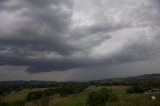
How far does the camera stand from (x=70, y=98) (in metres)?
144

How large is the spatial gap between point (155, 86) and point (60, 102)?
169 feet

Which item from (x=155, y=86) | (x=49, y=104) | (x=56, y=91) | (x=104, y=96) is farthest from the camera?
(x=56, y=91)

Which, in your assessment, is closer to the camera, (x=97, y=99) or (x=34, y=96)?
(x=97, y=99)

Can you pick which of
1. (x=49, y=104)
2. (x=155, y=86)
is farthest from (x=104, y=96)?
(x=155, y=86)

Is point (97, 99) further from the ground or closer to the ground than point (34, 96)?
closer to the ground

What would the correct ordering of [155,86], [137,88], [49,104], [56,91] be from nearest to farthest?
[49,104] → [137,88] → [155,86] → [56,91]

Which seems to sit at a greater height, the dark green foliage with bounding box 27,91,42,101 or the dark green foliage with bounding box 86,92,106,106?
the dark green foliage with bounding box 27,91,42,101

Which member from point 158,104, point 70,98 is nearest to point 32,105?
point 70,98

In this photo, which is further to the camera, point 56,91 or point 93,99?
point 56,91

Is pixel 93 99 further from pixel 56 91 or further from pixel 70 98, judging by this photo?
pixel 56 91

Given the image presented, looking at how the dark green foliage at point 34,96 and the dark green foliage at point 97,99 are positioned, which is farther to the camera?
the dark green foliage at point 34,96

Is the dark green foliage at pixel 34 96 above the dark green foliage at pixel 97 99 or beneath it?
above

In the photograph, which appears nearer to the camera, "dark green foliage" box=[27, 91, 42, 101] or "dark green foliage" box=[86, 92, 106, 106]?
"dark green foliage" box=[86, 92, 106, 106]

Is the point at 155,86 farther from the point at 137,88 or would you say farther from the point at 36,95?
the point at 36,95
